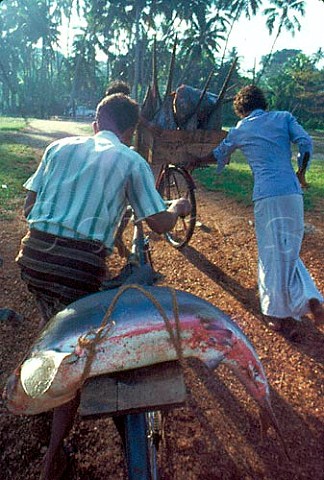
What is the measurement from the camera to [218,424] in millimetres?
2455

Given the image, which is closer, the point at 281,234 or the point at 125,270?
the point at 125,270

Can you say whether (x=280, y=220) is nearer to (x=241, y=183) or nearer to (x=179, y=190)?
(x=179, y=190)

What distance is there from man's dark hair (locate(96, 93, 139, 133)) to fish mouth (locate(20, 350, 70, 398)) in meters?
1.38

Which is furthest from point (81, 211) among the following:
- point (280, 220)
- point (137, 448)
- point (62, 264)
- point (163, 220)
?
point (280, 220)

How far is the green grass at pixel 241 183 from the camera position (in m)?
7.54

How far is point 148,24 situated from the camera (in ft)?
115

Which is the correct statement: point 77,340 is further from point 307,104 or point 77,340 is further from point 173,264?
point 307,104

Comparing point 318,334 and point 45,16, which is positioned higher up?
point 45,16

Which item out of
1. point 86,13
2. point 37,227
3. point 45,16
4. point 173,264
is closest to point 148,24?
point 86,13

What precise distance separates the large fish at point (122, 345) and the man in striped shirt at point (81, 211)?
641mm

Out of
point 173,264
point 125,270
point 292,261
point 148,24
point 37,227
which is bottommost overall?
point 173,264

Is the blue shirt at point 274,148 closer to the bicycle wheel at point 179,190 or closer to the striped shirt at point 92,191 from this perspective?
the bicycle wheel at point 179,190

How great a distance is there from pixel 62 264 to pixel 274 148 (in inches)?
86.3

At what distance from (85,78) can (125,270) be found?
46200 millimetres
